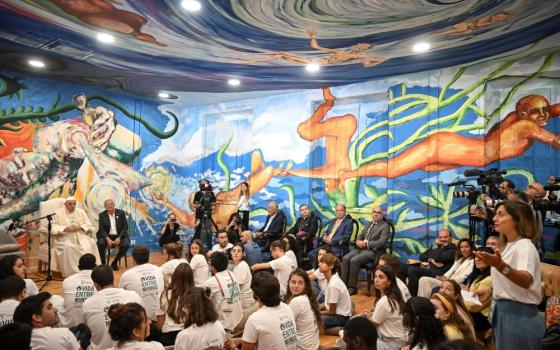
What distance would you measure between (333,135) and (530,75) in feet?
10.8

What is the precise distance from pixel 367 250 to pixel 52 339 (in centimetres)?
480

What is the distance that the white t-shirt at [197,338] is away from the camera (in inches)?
102

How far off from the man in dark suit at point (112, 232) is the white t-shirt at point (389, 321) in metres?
5.39

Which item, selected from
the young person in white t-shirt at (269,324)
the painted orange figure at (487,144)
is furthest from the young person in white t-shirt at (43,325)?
the painted orange figure at (487,144)

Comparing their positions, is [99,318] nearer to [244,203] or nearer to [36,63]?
[36,63]

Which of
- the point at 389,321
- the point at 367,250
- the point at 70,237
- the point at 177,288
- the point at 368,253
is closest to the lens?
the point at 389,321

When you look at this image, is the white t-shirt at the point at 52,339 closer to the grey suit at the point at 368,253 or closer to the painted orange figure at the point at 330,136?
the grey suit at the point at 368,253

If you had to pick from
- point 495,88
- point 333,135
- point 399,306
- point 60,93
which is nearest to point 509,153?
point 495,88

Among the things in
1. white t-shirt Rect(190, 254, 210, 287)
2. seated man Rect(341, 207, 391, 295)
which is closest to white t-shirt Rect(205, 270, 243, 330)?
white t-shirt Rect(190, 254, 210, 287)

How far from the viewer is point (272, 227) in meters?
7.98

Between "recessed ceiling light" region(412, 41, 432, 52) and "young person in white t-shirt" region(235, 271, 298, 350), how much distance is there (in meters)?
4.25

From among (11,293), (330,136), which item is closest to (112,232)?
(330,136)

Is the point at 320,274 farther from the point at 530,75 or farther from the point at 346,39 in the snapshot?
the point at 530,75

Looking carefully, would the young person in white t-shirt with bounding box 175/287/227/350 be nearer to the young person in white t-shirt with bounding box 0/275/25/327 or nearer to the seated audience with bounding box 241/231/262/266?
the young person in white t-shirt with bounding box 0/275/25/327
